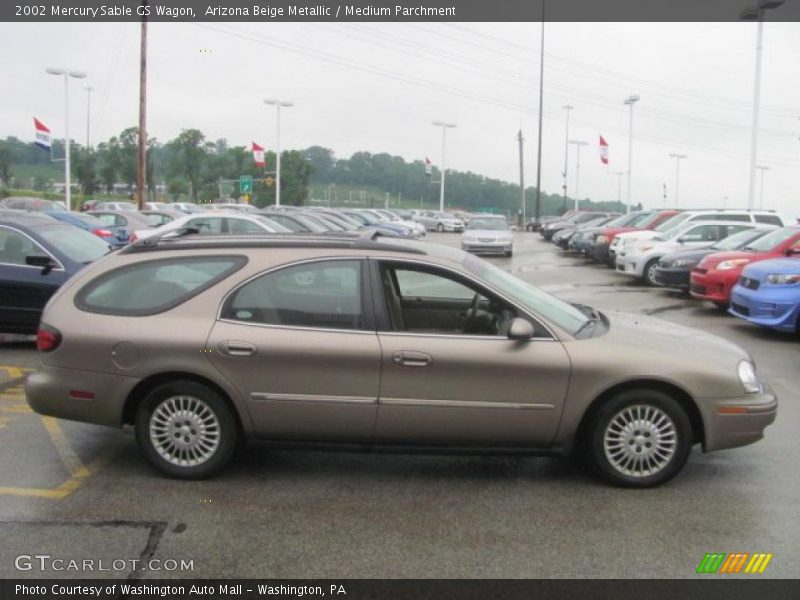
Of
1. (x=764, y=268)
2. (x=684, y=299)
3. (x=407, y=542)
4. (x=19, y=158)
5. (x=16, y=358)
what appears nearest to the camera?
(x=407, y=542)

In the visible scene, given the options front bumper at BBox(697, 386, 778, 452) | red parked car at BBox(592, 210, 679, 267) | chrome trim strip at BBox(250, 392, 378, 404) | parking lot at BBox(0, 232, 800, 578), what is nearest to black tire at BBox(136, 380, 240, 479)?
parking lot at BBox(0, 232, 800, 578)

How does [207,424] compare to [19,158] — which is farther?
[19,158]

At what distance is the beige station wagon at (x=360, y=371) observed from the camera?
4.70m

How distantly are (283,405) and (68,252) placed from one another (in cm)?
575

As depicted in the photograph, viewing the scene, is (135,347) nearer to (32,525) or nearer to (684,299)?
(32,525)

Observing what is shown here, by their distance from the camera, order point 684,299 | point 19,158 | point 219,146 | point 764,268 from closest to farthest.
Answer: point 764,268, point 684,299, point 19,158, point 219,146

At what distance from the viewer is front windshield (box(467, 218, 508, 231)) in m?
29.0

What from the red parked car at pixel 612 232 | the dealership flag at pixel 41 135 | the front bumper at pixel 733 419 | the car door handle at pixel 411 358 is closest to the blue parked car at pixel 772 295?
the front bumper at pixel 733 419

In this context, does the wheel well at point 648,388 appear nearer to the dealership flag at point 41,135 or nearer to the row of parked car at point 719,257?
the row of parked car at point 719,257

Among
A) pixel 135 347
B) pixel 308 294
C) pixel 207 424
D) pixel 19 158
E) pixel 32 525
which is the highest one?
pixel 19 158

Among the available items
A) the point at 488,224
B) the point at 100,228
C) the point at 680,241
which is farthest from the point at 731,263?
the point at 488,224

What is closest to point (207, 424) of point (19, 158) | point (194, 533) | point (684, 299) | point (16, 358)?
point (194, 533)

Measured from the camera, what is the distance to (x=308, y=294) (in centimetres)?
489

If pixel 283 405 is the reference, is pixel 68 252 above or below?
above
